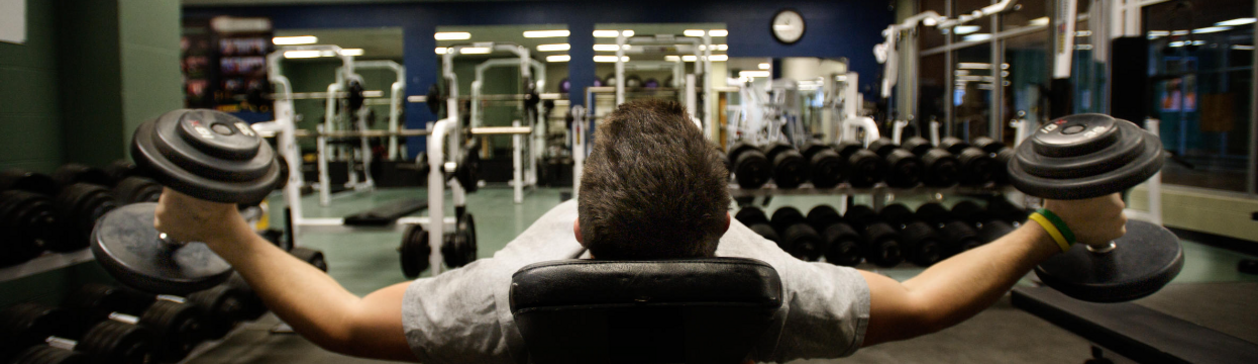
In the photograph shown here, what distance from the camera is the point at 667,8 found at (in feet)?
25.8

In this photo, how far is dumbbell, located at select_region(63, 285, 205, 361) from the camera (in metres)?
1.83

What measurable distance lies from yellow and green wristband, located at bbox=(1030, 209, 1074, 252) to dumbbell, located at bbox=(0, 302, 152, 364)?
2179mm

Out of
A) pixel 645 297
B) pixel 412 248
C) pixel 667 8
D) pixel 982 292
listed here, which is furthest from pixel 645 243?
pixel 667 8

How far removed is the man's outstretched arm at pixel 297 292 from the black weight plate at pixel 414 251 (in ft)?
7.52

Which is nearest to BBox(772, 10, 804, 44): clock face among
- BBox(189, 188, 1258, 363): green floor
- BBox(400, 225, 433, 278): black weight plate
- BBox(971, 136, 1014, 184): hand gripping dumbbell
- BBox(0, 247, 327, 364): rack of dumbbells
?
BBox(189, 188, 1258, 363): green floor

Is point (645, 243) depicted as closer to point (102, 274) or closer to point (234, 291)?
point (234, 291)

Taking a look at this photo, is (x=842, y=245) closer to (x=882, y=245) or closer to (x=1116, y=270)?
(x=882, y=245)

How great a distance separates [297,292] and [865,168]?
258 cm

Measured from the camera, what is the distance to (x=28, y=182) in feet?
5.52

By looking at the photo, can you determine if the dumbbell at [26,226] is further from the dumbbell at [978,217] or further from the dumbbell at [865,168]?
the dumbbell at [978,217]

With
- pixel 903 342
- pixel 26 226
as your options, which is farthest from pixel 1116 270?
pixel 26 226

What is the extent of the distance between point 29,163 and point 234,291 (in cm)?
86

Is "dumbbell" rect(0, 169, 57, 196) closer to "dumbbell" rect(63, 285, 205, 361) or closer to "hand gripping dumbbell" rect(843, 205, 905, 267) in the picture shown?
"dumbbell" rect(63, 285, 205, 361)

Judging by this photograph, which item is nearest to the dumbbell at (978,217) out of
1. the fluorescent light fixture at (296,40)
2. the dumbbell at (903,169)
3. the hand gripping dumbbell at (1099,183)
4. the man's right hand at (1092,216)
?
the dumbbell at (903,169)
